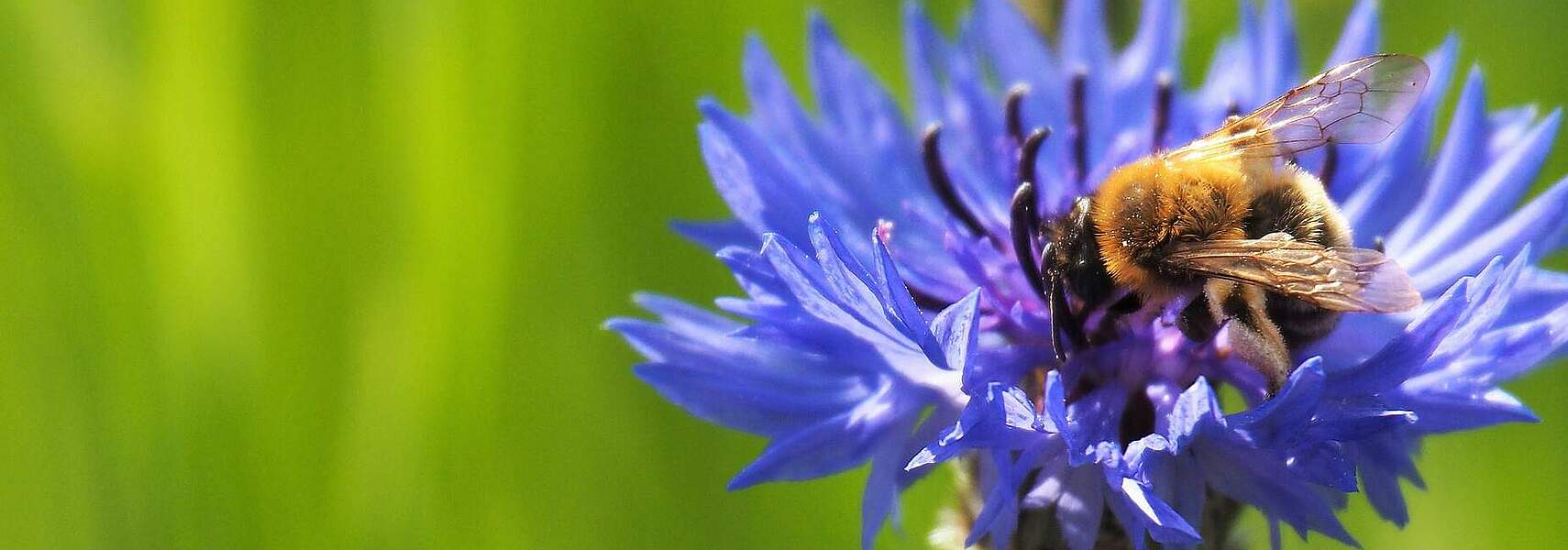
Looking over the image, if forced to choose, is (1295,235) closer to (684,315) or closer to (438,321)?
Answer: (684,315)

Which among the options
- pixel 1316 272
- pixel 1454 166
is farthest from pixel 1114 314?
pixel 1454 166

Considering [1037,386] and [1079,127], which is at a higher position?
[1079,127]

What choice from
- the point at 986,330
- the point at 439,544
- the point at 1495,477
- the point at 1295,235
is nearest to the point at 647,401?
the point at 439,544

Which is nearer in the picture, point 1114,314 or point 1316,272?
point 1316,272

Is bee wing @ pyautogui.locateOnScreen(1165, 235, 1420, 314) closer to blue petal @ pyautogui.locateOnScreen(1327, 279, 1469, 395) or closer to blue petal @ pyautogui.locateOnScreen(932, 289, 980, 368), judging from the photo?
blue petal @ pyautogui.locateOnScreen(1327, 279, 1469, 395)

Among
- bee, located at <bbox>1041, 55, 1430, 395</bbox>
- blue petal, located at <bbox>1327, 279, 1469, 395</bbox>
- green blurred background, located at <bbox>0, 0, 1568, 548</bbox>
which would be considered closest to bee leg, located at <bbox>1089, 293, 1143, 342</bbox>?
bee, located at <bbox>1041, 55, 1430, 395</bbox>

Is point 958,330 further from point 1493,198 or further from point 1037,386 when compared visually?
point 1493,198
